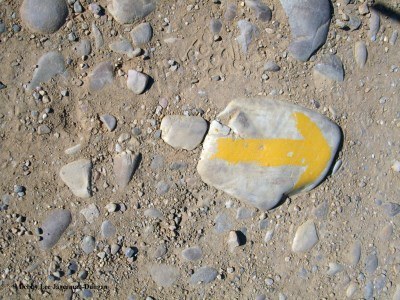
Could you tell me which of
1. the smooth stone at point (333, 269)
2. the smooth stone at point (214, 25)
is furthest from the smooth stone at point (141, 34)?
the smooth stone at point (333, 269)

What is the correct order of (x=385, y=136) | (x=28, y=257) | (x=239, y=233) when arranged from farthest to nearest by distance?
(x=385, y=136), (x=239, y=233), (x=28, y=257)

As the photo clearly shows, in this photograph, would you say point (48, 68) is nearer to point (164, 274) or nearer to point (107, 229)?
point (107, 229)

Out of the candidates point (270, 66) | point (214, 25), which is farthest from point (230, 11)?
point (270, 66)

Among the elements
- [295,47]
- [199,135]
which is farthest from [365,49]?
[199,135]

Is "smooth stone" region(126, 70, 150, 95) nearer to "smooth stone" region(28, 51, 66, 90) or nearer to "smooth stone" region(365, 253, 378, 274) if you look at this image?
"smooth stone" region(28, 51, 66, 90)

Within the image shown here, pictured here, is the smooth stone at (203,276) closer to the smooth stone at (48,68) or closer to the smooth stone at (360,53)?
the smooth stone at (48,68)

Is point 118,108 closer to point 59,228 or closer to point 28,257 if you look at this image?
point 59,228
